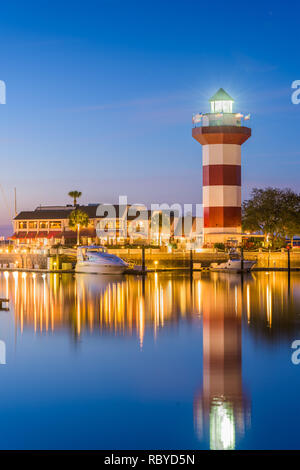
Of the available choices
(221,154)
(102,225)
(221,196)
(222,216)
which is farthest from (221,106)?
(102,225)

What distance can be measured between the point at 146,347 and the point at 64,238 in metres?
70.5

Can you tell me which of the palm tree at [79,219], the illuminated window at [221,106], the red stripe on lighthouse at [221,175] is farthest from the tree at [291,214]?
the palm tree at [79,219]

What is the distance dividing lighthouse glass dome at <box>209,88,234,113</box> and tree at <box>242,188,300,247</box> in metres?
9.40

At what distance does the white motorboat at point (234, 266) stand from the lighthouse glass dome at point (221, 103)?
14.7 metres

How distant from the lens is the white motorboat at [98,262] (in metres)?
52.0

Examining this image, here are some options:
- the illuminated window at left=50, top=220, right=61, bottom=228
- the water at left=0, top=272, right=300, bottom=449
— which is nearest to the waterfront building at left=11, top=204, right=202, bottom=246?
the illuminated window at left=50, top=220, right=61, bottom=228

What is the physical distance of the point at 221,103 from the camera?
59250mm

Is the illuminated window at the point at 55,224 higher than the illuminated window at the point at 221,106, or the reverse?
the illuminated window at the point at 221,106

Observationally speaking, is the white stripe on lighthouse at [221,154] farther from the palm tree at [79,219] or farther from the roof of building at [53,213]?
the roof of building at [53,213]

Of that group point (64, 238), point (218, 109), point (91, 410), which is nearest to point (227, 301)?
point (91, 410)

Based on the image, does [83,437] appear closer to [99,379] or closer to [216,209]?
[99,379]

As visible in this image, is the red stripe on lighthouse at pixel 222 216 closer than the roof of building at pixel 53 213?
Yes

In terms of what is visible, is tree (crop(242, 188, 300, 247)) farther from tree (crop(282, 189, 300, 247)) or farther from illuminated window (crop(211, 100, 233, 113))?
illuminated window (crop(211, 100, 233, 113))

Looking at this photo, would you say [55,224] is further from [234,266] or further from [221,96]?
[234,266]
